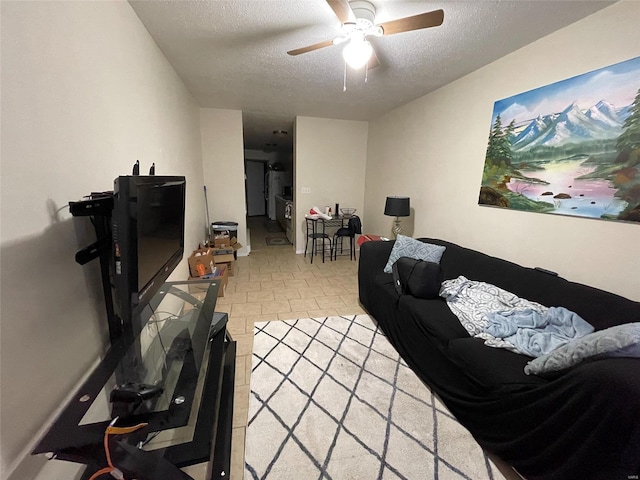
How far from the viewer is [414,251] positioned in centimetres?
263

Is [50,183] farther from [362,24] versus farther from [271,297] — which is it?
[271,297]

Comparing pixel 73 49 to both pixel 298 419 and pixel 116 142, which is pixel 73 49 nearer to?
pixel 116 142

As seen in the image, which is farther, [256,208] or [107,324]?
[256,208]

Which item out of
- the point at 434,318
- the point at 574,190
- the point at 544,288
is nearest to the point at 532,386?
the point at 434,318

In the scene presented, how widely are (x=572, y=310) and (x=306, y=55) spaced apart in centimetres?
276

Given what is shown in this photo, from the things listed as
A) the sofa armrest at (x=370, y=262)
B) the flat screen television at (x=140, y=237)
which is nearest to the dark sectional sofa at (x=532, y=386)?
the sofa armrest at (x=370, y=262)

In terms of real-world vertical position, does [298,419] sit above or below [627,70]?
below

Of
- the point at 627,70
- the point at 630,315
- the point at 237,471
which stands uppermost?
the point at 627,70

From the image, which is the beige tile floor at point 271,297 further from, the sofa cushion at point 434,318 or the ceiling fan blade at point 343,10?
the ceiling fan blade at point 343,10

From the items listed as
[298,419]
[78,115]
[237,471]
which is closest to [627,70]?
[298,419]

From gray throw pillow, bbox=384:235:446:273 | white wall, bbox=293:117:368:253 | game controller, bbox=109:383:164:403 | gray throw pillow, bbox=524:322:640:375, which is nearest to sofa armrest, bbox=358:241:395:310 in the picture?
gray throw pillow, bbox=384:235:446:273

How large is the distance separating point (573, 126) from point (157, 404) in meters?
2.86

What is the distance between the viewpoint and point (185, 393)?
987mm

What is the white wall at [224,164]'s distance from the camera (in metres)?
4.19
